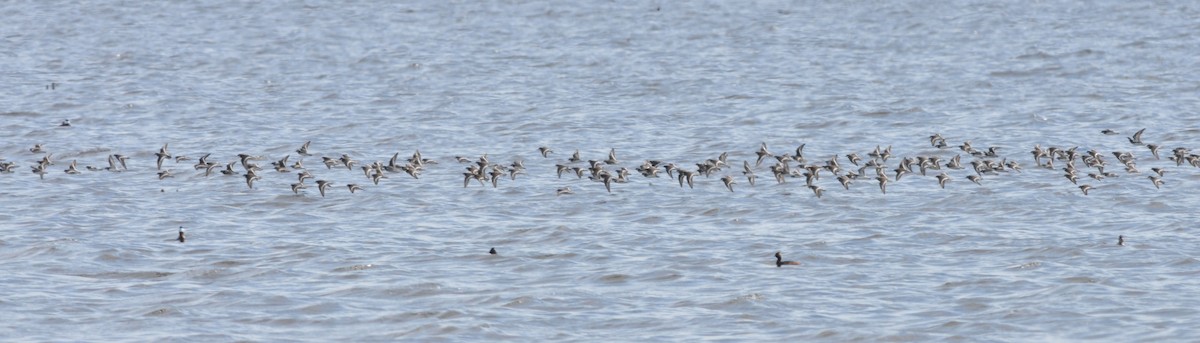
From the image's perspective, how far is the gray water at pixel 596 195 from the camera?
27312 millimetres

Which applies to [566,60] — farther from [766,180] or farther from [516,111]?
[766,180]

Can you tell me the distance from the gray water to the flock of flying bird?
12.1 inches

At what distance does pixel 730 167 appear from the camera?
139 ft

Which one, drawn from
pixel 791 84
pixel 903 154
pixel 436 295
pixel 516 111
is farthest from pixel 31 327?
pixel 791 84

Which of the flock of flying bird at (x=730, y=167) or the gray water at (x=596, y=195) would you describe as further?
the flock of flying bird at (x=730, y=167)

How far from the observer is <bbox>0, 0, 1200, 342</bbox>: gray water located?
27312 mm

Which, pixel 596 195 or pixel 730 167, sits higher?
pixel 730 167

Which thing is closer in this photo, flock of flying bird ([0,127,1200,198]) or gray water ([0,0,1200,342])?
gray water ([0,0,1200,342])

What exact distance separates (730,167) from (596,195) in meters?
5.32

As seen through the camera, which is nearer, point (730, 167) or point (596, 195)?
point (596, 195)

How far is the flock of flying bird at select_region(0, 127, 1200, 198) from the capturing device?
129 feet

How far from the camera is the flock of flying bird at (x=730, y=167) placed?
39.3 metres

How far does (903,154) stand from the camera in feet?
144

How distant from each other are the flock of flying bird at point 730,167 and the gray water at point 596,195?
307 millimetres
